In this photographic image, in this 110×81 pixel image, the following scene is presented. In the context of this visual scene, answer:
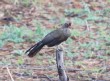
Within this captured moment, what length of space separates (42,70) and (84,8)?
13.4ft

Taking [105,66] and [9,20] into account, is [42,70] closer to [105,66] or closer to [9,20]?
[105,66]

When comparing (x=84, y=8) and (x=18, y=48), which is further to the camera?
(x=84, y=8)

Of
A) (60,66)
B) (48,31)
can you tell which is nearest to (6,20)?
(48,31)

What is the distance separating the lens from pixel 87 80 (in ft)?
22.5

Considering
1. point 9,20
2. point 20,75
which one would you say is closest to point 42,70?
point 20,75

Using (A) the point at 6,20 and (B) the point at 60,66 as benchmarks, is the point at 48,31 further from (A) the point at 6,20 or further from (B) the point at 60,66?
(B) the point at 60,66

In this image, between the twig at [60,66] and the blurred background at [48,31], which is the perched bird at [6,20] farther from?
the twig at [60,66]

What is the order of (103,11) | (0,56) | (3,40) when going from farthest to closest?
(103,11) → (3,40) → (0,56)

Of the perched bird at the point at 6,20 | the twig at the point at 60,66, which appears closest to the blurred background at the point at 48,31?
the perched bird at the point at 6,20

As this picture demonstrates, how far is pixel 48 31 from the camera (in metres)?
9.39

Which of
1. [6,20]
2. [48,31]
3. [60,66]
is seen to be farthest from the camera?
[6,20]

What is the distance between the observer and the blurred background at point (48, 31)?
283 inches

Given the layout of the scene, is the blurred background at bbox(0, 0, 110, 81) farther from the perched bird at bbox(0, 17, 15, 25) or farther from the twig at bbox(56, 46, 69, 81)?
the twig at bbox(56, 46, 69, 81)

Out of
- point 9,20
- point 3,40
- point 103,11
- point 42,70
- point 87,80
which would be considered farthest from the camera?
point 103,11
